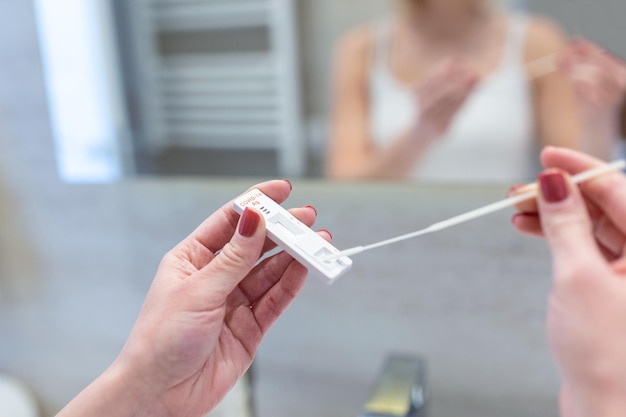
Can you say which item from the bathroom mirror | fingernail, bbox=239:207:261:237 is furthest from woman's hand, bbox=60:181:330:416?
the bathroom mirror

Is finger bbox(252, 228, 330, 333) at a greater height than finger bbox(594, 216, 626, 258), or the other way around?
finger bbox(594, 216, 626, 258)

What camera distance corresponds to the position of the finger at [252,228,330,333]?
609 millimetres

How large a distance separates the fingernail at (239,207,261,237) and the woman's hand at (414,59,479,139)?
0.50m

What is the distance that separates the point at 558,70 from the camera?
849 millimetres

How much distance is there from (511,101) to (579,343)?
55 centimetres

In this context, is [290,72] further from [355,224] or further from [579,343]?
[579,343]

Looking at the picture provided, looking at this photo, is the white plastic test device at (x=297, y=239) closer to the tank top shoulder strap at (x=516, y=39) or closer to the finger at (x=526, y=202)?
the finger at (x=526, y=202)

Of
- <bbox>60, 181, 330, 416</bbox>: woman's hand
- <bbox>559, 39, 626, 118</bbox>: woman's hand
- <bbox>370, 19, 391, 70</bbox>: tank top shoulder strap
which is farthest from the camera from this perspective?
<bbox>370, 19, 391, 70</bbox>: tank top shoulder strap

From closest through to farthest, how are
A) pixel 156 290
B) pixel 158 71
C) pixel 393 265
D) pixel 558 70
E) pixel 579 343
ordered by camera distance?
pixel 579 343 → pixel 156 290 → pixel 558 70 → pixel 393 265 → pixel 158 71

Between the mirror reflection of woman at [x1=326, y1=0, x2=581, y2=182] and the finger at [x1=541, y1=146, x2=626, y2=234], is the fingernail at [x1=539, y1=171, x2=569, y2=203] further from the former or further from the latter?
the mirror reflection of woman at [x1=326, y1=0, x2=581, y2=182]

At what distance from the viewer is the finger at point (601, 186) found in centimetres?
52

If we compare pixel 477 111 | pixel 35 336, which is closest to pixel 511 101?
pixel 477 111

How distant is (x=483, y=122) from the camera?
2.97 feet

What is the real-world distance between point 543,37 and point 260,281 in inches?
23.5
